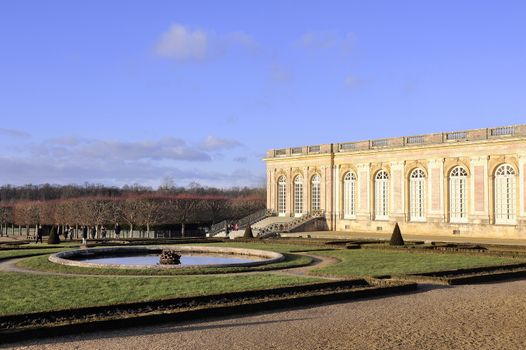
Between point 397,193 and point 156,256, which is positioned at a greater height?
point 397,193

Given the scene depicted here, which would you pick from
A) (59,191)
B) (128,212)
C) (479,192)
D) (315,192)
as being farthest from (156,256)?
(59,191)

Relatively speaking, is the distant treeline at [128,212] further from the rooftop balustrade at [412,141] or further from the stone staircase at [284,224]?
the rooftop balustrade at [412,141]

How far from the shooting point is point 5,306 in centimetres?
1095

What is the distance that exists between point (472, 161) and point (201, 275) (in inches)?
975

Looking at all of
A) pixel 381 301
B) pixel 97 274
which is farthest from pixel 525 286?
pixel 97 274

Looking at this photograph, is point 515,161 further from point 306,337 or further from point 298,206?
point 306,337

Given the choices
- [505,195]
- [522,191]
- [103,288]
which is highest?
[522,191]

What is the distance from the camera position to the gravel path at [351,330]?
8.55 meters

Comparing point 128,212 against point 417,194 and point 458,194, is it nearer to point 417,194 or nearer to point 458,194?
point 417,194

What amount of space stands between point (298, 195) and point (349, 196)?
5.15 metres

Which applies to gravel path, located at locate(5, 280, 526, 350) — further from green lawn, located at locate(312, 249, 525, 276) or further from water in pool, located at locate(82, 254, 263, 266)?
water in pool, located at locate(82, 254, 263, 266)

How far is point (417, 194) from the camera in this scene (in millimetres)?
39531

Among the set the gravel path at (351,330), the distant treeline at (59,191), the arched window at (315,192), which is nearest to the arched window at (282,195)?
the arched window at (315,192)

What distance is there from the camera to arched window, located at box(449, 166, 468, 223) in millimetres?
36750
